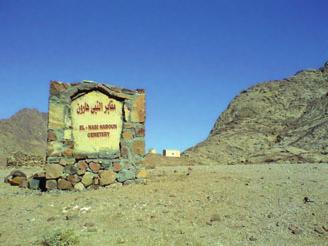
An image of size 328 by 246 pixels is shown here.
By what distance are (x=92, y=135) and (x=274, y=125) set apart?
26197mm

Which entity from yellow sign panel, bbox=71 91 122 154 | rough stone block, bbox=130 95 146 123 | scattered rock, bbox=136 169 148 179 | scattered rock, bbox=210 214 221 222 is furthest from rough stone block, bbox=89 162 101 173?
scattered rock, bbox=210 214 221 222

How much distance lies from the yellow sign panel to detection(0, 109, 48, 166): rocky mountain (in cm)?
5431

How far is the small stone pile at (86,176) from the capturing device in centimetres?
997

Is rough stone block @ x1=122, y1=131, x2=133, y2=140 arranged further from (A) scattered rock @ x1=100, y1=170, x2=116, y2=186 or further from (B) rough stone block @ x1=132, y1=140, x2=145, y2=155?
(A) scattered rock @ x1=100, y1=170, x2=116, y2=186

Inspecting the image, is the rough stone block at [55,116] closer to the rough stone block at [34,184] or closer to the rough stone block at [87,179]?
the rough stone block at [87,179]

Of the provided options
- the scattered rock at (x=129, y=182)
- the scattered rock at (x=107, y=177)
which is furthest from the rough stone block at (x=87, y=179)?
the scattered rock at (x=129, y=182)

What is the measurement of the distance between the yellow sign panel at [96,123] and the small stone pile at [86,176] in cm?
40

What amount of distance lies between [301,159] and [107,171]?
12355 millimetres

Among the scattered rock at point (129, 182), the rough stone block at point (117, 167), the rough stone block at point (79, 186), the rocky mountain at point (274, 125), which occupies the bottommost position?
the rough stone block at point (79, 186)

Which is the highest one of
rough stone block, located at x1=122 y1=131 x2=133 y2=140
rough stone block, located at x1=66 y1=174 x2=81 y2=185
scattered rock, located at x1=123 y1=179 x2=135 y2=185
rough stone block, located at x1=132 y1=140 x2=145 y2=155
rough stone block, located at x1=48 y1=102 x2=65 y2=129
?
rough stone block, located at x1=48 y1=102 x2=65 y2=129

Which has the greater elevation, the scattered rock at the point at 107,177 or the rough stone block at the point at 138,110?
the rough stone block at the point at 138,110

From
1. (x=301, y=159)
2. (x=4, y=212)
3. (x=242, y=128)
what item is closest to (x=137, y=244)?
(x=4, y=212)

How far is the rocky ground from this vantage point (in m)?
6.27

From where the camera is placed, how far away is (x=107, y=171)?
10.2 m
